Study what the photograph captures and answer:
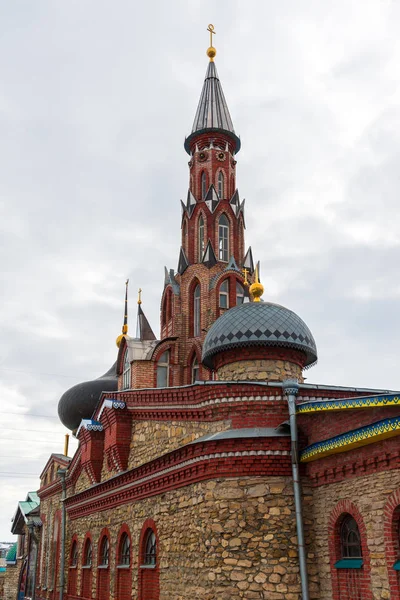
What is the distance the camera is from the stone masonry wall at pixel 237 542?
11305 millimetres

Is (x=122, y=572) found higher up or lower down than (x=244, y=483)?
lower down

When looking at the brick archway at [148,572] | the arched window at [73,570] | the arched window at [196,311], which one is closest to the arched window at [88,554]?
the arched window at [73,570]

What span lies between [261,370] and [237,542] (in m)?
4.03

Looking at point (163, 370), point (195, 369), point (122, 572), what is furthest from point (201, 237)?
point (122, 572)

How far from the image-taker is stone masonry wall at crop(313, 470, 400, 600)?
31.8ft

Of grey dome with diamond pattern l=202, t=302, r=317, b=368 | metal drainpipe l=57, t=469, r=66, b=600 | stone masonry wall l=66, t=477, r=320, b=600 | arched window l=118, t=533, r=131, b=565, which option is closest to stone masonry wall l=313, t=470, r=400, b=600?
stone masonry wall l=66, t=477, r=320, b=600

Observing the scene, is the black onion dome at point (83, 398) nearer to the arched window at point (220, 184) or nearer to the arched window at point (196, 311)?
the arched window at point (196, 311)

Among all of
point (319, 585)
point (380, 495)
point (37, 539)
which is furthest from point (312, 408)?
point (37, 539)

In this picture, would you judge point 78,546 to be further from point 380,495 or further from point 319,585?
point 380,495

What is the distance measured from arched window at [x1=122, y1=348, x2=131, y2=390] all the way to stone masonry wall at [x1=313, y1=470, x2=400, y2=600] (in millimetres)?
13879

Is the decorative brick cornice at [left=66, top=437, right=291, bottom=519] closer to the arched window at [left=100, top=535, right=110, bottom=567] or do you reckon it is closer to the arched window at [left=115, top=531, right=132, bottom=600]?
the arched window at [left=115, top=531, right=132, bottom=600]

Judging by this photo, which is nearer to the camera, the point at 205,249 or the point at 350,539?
the point at 350,539

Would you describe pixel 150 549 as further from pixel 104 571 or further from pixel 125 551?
pixel 104 571

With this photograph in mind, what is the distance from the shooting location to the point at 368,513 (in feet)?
33.2
